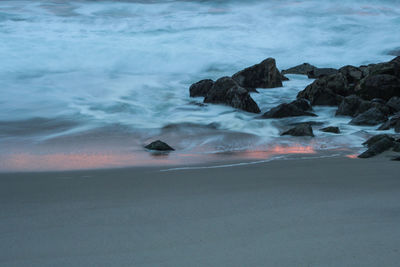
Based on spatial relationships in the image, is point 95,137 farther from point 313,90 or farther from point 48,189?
point 313,90

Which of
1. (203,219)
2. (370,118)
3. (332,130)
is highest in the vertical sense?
(370,118)

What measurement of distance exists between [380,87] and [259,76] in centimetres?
288

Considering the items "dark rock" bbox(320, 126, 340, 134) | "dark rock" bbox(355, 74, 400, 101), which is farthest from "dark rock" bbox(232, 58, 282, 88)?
"dark rock" bbox(320, 126, 340, 134)

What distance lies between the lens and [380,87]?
25.8 ft

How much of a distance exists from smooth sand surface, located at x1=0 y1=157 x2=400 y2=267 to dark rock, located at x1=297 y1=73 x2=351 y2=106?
16.3 feet

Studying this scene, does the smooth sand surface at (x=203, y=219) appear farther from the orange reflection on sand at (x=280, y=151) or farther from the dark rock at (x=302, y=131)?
the dark rock at (x=302, y=131)

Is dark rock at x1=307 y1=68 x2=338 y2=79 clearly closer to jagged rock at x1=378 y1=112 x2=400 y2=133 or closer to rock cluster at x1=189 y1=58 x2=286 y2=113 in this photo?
rock cluster at x1=189 y1=58 x2=286 y2=113

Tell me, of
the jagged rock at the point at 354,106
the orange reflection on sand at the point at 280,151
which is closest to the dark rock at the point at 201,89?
the jagged rock at the point at 354,106

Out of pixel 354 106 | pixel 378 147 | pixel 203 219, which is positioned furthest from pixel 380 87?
pixel 203 219

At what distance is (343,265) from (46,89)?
9.02 metres

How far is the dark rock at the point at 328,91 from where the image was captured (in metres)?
8.18

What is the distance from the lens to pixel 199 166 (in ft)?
12.8

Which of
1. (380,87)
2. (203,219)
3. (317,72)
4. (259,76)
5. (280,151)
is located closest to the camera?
(203,219)

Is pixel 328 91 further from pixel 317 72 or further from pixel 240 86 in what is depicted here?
pixel 317 72
